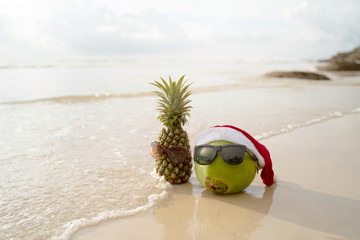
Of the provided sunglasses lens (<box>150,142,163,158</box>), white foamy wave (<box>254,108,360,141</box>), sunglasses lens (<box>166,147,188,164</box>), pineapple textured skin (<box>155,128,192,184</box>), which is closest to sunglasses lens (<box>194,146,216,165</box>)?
sunglasses lens (<box>166,147,188,164</box>)

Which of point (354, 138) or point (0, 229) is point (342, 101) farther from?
point (0, 229)

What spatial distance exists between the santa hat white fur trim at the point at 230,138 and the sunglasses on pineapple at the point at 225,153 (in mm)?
149

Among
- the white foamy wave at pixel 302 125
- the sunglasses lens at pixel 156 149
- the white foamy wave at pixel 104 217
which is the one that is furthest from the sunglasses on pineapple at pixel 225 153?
the white foamy wave at pixel 302 125

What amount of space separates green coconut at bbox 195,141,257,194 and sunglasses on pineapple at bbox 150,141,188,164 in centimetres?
33

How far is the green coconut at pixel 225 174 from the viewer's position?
3742 millimetres

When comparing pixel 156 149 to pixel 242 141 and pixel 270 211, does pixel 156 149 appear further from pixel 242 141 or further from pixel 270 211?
pixel 270 211

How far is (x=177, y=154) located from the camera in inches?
165

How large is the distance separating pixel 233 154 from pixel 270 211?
2.51ft

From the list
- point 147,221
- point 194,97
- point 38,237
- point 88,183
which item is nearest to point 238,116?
point 194,97

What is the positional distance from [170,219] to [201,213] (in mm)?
364

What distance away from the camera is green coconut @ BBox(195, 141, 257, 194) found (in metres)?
3.74

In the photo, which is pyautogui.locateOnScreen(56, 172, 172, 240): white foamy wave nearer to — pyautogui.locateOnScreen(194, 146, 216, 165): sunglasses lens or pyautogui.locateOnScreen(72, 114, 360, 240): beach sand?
pyautogui.locateOnScreen(72, 114, 360, 240): beach sand

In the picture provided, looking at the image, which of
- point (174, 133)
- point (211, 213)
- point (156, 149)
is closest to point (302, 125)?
point (174, 133)

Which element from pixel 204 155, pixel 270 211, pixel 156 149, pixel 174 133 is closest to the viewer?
pixel 270 211
